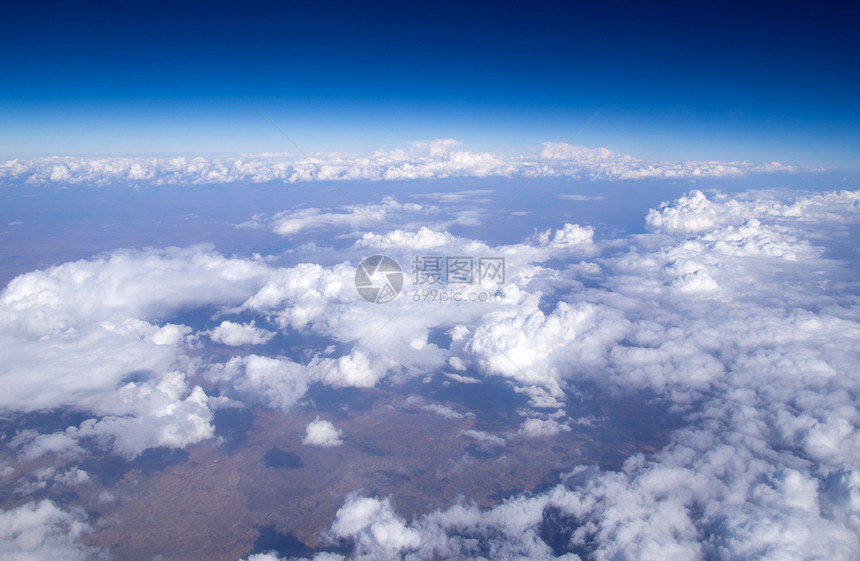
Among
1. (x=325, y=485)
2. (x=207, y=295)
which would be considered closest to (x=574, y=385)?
(x=325, y=485)

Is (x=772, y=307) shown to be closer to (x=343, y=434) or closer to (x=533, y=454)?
(x=533, y=454)

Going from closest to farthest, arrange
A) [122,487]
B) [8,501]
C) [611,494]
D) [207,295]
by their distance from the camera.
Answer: [611,494], [8,501], [122,487], [207,295]

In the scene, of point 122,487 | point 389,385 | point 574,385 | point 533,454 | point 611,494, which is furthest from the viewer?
point 389,385

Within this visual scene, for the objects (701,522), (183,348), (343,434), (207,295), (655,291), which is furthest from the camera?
(207,295)

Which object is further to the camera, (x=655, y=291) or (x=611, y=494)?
(x=655, y=291)

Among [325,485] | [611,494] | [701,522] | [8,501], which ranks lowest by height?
[325,485]

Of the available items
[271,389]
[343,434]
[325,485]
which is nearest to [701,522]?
[325,485]

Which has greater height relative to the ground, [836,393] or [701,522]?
[836,393]

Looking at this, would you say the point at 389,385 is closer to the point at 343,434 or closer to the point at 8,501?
the point at 343,434

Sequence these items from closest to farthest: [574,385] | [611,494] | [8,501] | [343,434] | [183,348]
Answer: [611,494]
[8,501]
[343,434]
[574,385]
[183,348]
